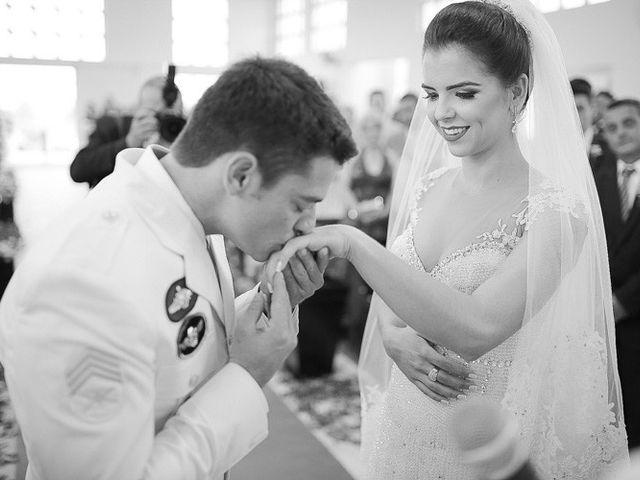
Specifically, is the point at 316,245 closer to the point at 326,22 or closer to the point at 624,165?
the point at 326,22

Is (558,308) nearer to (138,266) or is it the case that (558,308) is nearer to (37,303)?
(138,266)

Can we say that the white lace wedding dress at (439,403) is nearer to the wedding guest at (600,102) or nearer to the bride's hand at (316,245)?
the bride's hand at (316,245)

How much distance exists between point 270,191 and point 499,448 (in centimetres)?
63

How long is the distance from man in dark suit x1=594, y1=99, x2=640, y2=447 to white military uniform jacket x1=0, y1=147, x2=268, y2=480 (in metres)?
2.22

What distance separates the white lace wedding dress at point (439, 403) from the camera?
5.10ft

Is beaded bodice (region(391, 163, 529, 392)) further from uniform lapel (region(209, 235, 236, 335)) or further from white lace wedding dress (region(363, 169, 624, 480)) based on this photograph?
uniform lapel (region(209, 235, 236, 335))

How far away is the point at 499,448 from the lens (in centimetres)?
61

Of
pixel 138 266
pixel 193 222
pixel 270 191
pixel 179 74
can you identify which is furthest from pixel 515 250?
pixel 179 74

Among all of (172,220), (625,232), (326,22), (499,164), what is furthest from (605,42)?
(172,220)

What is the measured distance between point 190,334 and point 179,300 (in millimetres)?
66

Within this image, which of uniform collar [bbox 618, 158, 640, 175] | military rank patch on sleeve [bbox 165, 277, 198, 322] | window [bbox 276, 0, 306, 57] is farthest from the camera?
uniform collar [bbox 618, 158, 640, 175]

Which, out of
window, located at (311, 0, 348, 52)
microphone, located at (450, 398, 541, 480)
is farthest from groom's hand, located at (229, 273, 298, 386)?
window, located at (311, 0, 348, 52)

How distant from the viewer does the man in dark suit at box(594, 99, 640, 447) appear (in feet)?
9.00

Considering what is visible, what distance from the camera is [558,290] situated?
1.62 meters
